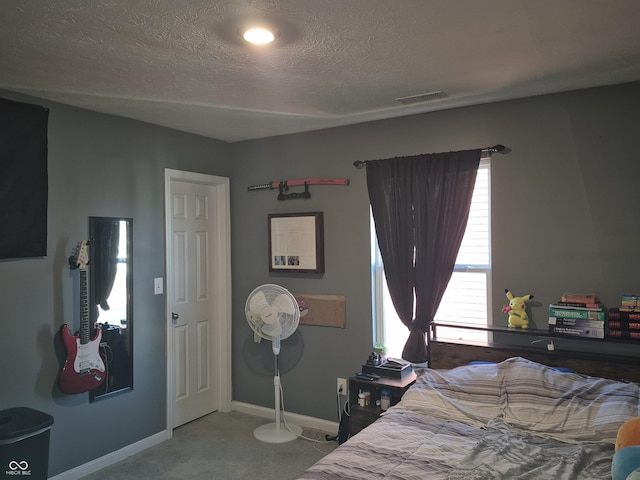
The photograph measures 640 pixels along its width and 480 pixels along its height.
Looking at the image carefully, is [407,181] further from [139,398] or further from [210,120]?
[139,398]

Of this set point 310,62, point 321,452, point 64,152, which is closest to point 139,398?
point 321,452

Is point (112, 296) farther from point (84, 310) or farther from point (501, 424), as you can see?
point (501, 424)

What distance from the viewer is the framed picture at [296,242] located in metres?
3.88

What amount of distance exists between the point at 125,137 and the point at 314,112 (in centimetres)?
140

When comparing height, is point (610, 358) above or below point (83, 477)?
above

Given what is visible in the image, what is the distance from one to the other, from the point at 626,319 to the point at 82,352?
130 inches

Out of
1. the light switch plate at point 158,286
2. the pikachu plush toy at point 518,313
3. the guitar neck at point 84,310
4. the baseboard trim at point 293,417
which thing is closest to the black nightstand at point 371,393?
the baseboard trim at point 293,417

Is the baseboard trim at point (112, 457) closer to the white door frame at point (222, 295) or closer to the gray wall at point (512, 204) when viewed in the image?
the white door frame at point (222, 295)

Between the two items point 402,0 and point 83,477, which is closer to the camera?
point 402,0

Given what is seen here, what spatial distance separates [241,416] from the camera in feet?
13.9

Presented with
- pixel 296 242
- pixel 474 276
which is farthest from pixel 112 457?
pixel 474 276

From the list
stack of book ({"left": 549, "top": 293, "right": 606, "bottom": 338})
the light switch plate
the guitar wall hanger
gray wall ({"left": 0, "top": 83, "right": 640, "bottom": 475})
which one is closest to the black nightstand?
gray wall ({"left": 0, "top": 83, "right": 640, "bottom": 475})

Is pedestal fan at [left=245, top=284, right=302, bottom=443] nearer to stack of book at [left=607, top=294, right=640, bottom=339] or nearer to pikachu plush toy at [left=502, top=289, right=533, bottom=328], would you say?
pikachu plush toy at [left=502, top=289, right=533, bottom=328]

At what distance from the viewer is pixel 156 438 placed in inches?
145
